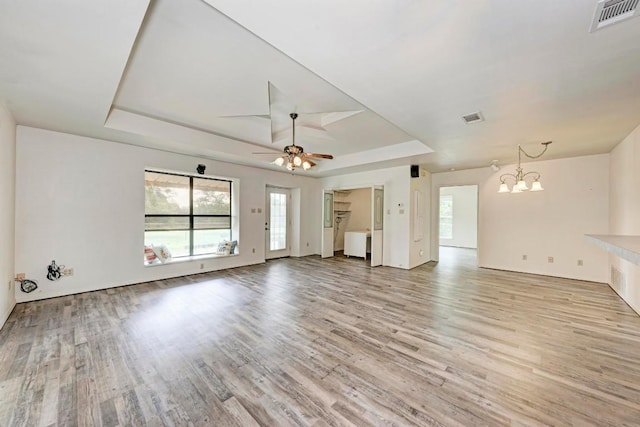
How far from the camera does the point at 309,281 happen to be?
4914 mm

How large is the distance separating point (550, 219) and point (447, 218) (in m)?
5.48

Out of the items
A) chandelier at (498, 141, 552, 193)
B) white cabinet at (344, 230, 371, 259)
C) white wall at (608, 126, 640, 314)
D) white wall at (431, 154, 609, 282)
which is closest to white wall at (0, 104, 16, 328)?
white cabinet at (344, 230, 371, 259)

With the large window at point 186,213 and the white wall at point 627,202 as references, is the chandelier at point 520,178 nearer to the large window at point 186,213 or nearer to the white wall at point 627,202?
the white wall at point 627,202

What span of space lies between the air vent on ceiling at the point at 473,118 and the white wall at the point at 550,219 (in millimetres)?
3612

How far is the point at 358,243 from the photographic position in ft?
25.0

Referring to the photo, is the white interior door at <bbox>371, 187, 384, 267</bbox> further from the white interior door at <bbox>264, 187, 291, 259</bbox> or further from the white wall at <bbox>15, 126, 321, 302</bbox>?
the white wall at <bbox>15, 126, 321, 302</bbox>

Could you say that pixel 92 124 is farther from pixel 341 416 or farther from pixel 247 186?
pixel 341 416

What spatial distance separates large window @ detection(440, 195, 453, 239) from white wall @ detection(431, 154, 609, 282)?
4.60 m

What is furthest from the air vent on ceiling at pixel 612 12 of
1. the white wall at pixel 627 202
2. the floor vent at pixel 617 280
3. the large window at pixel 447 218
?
the large window at pixel 447 218

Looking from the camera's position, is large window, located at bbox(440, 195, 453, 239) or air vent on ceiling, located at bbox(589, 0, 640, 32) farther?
large window, located at bbox(440, 195, 453, 239)

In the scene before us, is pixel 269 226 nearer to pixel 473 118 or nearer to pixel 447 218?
pixel 473 118

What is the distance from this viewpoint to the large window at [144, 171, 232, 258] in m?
5.06

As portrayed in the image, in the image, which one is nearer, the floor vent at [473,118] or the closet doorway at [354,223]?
the floor vent at [473,118]

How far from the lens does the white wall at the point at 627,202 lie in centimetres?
349
